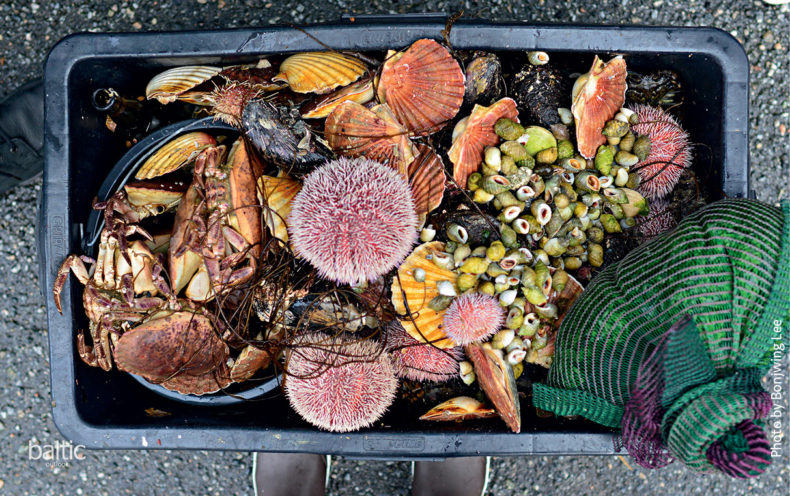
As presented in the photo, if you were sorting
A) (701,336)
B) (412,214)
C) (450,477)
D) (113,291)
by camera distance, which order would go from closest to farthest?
(701,336) < (412,214) < (113,291) < (450,477)

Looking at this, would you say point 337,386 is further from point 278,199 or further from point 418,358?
point 278,199

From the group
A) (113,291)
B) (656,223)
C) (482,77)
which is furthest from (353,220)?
(656,223)

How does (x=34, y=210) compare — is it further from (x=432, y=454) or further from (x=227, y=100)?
(x=432, y=454)

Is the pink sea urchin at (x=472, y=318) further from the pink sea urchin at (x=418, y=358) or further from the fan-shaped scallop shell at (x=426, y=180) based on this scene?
the fan-shaped scallop shell at (x=426, y=180)

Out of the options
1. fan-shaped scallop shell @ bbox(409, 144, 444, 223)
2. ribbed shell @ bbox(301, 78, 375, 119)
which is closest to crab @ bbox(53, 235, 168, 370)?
ribbed shell @ bbox(301, 78, 375, 119)

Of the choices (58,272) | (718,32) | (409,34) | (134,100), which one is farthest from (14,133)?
(718,32)

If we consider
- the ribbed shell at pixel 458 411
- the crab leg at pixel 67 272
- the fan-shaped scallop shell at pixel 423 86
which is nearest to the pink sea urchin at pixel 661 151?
the fan-shaped scallop shell at pixel 423 86
